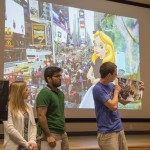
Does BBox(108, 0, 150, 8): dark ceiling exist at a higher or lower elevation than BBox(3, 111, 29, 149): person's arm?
higher

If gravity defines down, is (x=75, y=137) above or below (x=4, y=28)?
below

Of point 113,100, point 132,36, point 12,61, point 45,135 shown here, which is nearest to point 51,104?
point 45,135

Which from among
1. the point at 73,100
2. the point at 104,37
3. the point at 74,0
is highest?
the point at 74,0

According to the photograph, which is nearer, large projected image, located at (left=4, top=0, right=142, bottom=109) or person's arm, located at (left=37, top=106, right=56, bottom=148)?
person's arm, located at (left=37, top=106, right=56, bottom=148)

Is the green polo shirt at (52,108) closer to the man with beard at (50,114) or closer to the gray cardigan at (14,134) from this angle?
the man with beard at (50,114)

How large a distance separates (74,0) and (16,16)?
1.23m

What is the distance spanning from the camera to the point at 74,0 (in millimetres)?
5398

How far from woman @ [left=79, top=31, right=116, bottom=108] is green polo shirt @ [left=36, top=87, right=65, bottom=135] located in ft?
8.73

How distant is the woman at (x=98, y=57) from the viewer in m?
5.24

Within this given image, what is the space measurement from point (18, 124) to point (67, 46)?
3.09m

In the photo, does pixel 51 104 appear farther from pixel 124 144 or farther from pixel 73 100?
pixel 73 100

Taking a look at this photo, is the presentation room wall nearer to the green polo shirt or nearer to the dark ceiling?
the dark ceiling

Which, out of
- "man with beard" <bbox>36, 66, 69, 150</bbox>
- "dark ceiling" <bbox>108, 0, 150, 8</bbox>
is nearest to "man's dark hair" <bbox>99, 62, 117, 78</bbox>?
"man with beard" <bbox>36, 66, 69, 150</bbox>

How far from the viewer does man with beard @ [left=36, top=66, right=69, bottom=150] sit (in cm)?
243
